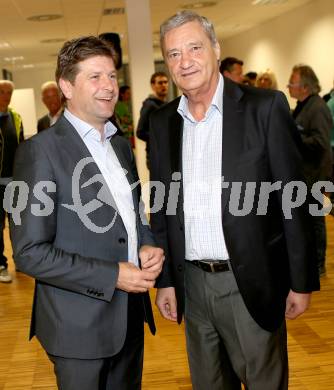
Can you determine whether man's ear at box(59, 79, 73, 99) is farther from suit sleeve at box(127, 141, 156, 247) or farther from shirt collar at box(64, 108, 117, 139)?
suit sleeve at box(127, 141, 156, 247)

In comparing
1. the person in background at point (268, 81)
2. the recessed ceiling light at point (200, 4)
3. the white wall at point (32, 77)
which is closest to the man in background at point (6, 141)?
the person in background at point (268, 81)

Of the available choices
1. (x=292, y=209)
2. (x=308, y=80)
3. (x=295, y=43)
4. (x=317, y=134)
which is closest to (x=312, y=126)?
(x=317, y=134)

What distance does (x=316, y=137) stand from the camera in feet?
14.7

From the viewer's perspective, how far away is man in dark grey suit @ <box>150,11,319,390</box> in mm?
1949

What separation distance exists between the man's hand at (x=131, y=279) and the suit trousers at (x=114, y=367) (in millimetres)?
230

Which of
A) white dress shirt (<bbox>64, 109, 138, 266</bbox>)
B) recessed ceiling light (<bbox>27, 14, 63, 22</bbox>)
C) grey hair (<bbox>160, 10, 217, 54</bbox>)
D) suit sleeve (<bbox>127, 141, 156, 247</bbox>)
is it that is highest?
recessed ceiling light (<bbox>27, 14, 63, 22</bbox>)

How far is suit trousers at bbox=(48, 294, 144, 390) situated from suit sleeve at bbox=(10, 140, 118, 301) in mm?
253

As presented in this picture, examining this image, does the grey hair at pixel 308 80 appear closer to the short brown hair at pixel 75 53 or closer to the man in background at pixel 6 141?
the man in background at pixel 6 141

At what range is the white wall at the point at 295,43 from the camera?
10875mm

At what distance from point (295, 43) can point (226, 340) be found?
1138 cm

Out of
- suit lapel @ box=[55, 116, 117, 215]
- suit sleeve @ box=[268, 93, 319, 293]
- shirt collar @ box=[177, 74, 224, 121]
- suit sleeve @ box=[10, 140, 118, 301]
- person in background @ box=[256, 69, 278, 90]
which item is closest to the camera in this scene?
suit sleeve @ box=[10, 140, 118, 301]

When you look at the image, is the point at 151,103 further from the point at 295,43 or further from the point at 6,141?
A: the point at 295,43

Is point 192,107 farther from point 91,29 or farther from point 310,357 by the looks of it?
point 91,29

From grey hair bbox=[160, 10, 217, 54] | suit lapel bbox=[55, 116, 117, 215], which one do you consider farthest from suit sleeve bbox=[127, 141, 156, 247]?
grey hair bbox=[160, 10, 217, 54]
